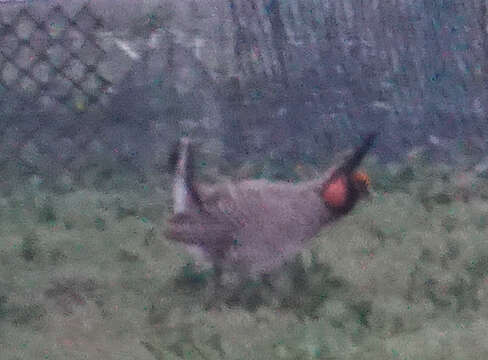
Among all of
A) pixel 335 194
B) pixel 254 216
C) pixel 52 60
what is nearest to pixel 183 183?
pixel 254 216

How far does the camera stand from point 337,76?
19.0ft

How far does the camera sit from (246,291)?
390 centimetres

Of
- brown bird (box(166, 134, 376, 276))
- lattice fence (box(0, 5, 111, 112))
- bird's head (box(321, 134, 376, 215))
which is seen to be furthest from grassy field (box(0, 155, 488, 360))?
lattice fence (box(0, 5, 111, 112))

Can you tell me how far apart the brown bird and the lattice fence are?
2.01 metres

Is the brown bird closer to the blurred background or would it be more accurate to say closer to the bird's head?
Answer: the bird's head

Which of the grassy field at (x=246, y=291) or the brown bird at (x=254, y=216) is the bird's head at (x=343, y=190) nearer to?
the brown bird at (x=254, y=216)

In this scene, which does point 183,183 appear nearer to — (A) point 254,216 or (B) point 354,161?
(A) point 254,216

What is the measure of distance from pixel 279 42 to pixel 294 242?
6.79 feet

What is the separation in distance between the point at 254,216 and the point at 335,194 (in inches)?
16.7

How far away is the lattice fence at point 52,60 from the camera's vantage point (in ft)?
19.2

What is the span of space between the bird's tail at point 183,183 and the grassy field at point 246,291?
0.98ft

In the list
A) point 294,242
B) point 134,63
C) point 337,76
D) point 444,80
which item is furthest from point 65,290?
point 444,80

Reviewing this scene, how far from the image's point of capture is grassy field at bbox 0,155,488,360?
10.9 ft

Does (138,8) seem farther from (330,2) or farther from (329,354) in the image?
(329,354)
